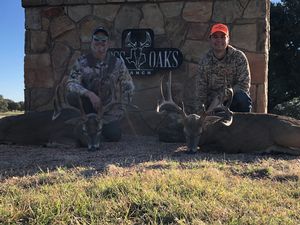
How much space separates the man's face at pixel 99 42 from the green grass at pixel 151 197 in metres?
2.78

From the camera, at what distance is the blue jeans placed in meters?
6.73

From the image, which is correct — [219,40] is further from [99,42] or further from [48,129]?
[48,129]

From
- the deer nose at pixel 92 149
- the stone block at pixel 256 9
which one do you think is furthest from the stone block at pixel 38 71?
the stone block at pixel 256 9

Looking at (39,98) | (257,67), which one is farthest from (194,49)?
(39,98)

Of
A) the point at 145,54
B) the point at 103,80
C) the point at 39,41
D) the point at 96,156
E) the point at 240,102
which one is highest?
the point at 39,41

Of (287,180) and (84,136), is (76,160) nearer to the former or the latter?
(84,136)

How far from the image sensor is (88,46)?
28.1 feet

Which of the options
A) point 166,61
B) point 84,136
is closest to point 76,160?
point 84,136

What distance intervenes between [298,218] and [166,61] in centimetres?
530

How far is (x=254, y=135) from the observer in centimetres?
635

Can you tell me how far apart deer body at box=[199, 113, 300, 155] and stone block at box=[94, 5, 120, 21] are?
9.68 feet

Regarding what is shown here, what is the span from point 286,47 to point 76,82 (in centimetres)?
1300

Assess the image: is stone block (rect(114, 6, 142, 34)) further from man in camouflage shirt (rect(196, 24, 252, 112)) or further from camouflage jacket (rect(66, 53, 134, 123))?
man in camouflage shirt (rect(196, 24, 252, 112))

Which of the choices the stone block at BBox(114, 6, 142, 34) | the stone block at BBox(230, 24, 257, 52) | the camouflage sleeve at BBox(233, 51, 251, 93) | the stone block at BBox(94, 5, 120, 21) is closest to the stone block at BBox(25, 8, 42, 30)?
the stone block at BBox(94, 5, 120, 21)
